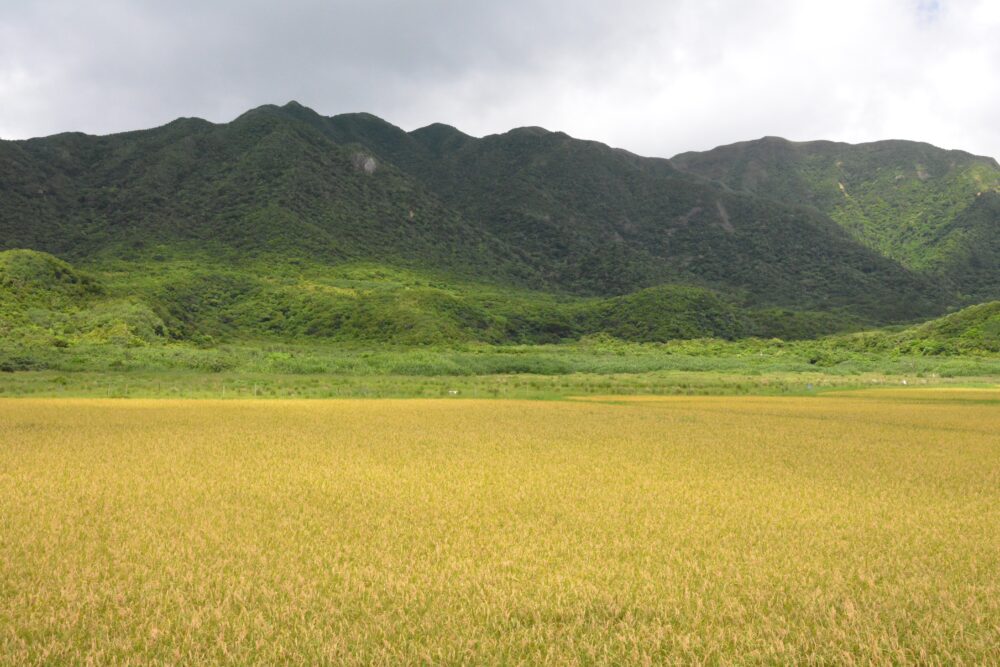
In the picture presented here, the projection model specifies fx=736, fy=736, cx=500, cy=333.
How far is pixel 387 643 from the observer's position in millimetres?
4996

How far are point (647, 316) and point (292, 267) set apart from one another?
5452cm

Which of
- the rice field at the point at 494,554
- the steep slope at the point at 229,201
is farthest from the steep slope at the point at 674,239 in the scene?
the rice field at the point at 494,554

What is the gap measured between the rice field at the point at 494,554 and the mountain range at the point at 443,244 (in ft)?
201

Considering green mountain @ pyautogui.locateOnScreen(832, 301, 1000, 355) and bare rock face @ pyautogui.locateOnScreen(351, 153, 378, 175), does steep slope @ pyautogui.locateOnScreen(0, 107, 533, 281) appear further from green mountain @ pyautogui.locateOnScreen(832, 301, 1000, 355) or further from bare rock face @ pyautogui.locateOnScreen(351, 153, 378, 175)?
green mountain @ pyautogui.locateOnScreen(832, 301, 1000, 355)

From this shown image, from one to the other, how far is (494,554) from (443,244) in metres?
139

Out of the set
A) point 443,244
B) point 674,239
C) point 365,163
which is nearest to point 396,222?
point 443,244

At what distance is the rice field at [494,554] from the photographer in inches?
202

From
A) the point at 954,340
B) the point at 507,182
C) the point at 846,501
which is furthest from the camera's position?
the point at 507,182

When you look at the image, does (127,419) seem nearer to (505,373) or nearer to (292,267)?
(505,373)

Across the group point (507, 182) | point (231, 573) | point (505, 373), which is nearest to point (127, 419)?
point (231, 573)

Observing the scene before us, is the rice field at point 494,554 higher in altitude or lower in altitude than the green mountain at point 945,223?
lower

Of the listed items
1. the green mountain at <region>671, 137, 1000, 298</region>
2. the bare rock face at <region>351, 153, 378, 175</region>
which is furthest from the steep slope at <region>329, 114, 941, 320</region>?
the bare rock face at <region>351, 153, 378, 175</region>

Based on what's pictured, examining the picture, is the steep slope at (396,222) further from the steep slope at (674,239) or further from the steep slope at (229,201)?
the steep slope at (674,239)

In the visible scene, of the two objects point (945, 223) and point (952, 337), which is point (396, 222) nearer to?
point (952, 337)
